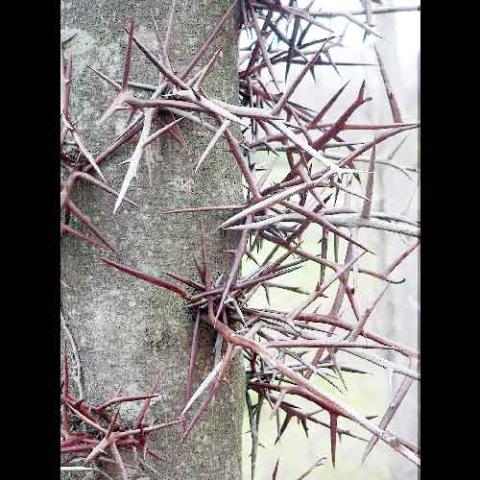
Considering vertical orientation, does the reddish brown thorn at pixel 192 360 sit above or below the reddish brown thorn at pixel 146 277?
below

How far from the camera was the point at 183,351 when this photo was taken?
1.64 ft

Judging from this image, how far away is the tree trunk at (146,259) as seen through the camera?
1.61 feet

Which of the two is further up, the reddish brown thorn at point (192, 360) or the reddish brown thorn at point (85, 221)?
the reddish brown thorn at point (85, 221)

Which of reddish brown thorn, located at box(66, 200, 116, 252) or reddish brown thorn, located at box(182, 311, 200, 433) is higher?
reddish brown thorn, located at box(66, 200, 116, 252)

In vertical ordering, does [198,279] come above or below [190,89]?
below

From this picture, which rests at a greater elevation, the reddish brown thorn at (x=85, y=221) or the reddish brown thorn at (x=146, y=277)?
the reddish brown thorn at (x=85, y=221)

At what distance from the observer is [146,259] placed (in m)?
0.50

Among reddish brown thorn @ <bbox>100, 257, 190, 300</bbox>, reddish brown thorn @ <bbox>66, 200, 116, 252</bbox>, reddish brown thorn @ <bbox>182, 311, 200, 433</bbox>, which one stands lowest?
reddish brown thorn @ <bbox>182, 311, 200, 433</bbox>

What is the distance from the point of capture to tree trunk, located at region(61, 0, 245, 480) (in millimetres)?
490

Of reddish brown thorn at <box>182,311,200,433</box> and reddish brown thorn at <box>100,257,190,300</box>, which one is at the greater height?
reddish brown thorn at <box>100,257,190,300</box>

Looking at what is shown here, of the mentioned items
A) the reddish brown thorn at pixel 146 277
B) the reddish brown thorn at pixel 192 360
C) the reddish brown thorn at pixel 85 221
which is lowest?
the reddish brown thorn at pixel 192 360
